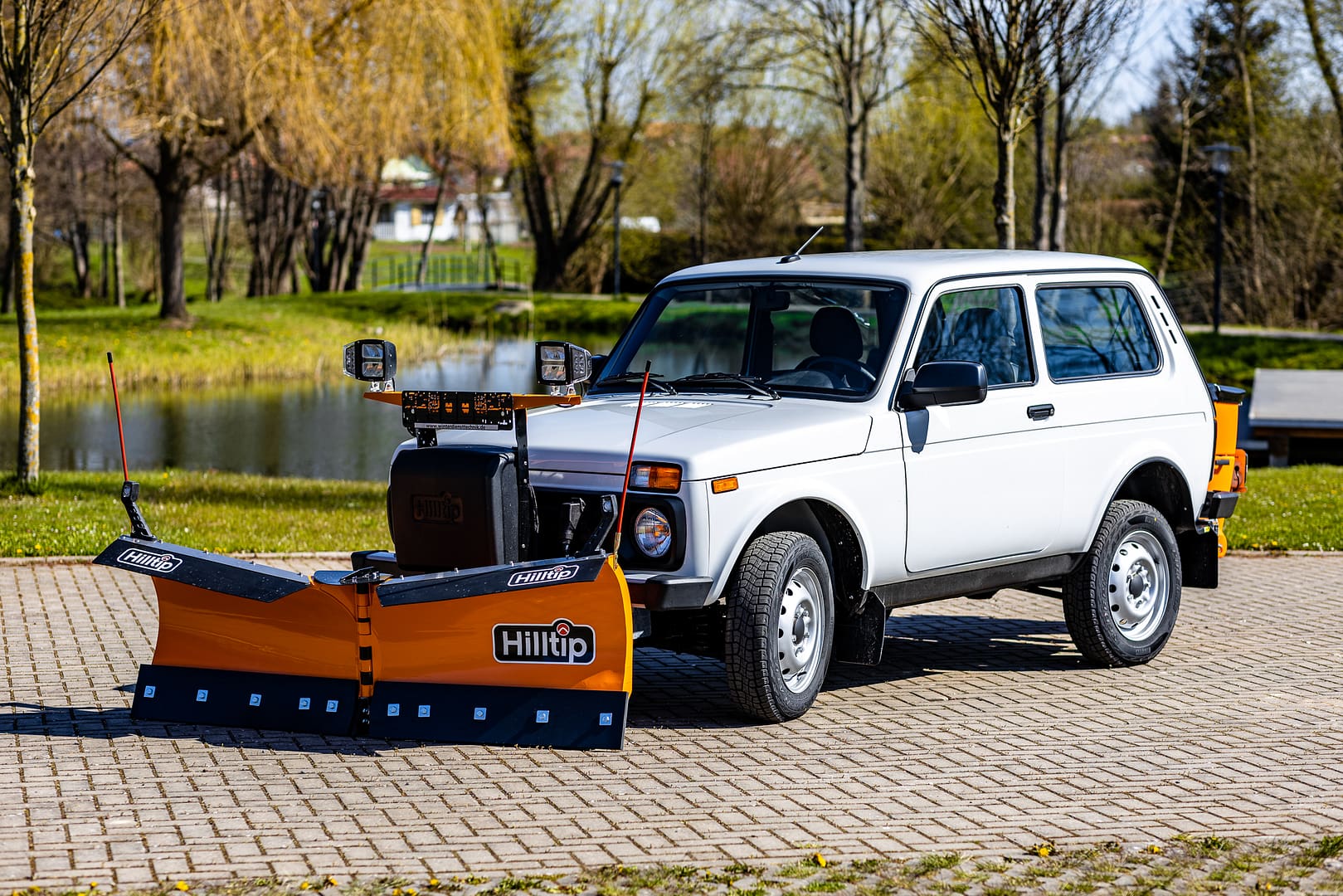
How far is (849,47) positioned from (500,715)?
103 ft

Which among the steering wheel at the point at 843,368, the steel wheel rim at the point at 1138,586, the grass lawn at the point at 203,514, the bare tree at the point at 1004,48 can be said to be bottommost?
the grass lawn at the point at 203,514

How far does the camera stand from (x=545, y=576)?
6246mm

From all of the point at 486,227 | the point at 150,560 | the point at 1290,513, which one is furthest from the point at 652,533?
the point at 486,227

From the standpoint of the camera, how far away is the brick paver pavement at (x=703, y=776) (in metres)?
5.29

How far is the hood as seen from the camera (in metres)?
6.60

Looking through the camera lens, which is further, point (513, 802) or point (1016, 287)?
point (1016, 287)

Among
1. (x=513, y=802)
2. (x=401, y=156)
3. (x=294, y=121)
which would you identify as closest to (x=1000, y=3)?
(x=513, y=802)

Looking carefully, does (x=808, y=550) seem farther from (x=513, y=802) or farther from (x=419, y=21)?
(x=419, y=21)

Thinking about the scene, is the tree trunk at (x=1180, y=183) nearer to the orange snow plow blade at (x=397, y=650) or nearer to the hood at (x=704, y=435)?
the hood at (x=704, y=435)

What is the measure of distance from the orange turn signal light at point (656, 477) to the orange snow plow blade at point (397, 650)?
1.54 ft

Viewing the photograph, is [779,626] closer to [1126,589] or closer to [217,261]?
[1126,589]

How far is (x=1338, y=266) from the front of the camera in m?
37.0

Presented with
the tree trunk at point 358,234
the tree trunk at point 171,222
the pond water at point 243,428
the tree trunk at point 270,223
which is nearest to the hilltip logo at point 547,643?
the pond water at point 243,428

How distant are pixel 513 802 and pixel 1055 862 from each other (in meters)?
1.97
